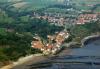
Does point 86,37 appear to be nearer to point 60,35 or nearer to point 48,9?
point 60,35

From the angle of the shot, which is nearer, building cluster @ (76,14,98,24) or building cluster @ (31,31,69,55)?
building cluster @ (31,31,69,55)

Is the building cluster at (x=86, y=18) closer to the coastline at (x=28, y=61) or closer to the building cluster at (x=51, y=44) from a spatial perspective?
the building cluster at (x=51, y=44)

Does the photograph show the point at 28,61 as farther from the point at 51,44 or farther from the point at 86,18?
the point at 86,18

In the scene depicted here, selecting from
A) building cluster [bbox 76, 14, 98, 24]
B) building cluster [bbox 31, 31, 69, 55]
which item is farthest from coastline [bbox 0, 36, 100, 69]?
building cluster [bbox 76, 14, 98, 24]

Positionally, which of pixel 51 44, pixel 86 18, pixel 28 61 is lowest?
pixel 86 18

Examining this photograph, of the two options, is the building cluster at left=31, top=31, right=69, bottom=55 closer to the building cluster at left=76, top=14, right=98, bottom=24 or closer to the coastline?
the coastline

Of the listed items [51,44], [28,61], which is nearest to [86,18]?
[51,44]

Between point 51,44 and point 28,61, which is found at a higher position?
point 28,61

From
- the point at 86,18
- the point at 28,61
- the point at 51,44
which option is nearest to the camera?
the point at 28,61
